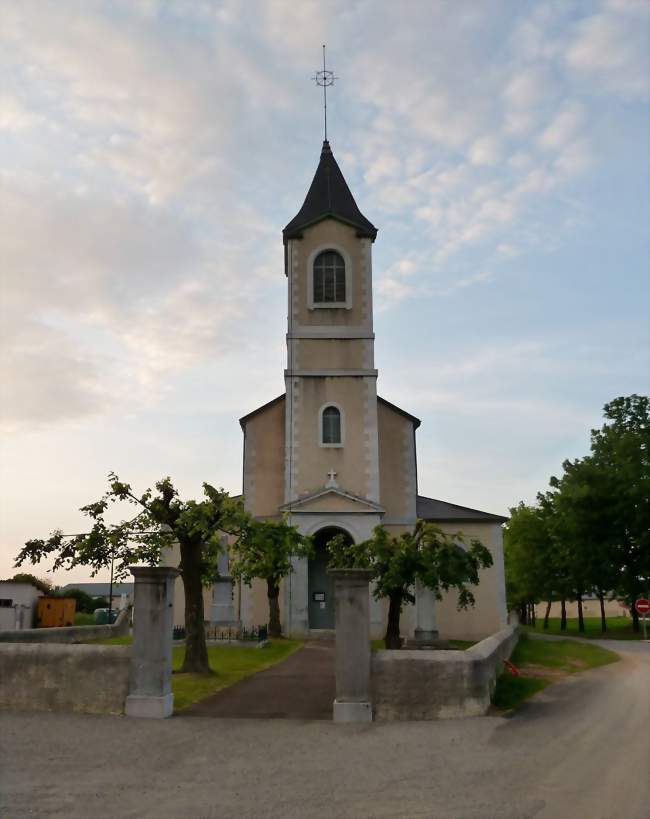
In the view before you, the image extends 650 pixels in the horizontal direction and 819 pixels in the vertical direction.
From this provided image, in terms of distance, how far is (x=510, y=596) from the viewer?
58.4 metres

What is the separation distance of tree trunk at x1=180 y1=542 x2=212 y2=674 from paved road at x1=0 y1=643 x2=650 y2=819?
4387 mm

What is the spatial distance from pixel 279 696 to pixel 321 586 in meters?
14.3

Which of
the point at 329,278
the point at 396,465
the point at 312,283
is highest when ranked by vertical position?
the point at 329,278

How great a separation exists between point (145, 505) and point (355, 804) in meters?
10.1

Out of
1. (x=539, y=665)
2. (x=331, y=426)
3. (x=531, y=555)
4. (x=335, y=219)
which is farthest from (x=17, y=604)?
(x=531, y=555)

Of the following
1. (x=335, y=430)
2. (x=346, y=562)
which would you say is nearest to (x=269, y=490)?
(x=335, y=430)

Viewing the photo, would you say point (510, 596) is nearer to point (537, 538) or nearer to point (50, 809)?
point (537, 538)

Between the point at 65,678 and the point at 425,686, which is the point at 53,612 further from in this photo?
the point at 425,686

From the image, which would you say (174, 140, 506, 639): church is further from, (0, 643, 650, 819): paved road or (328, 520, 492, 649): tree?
(0, 643, 650, 819): paved road

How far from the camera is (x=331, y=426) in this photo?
29.1 m

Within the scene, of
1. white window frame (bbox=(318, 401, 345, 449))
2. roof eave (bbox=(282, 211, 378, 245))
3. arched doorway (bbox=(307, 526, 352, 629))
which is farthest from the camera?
roof eave (bbox=(282, 211, 378, 245))

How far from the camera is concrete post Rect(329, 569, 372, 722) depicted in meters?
11.4

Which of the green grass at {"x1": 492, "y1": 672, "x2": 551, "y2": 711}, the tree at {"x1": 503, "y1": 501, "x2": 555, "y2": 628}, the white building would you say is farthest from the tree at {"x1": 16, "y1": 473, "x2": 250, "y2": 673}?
the tree at {"x1": 503, "y1": 501, "x2": 555, "y2": 628}

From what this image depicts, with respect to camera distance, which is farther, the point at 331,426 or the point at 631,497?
the point at 631,497
